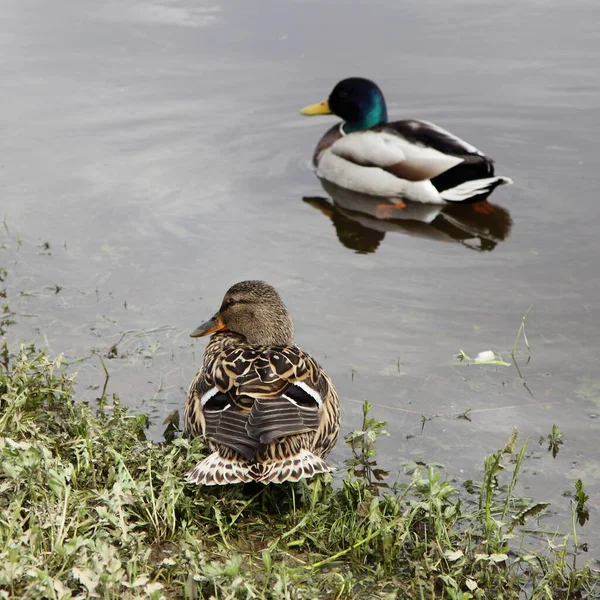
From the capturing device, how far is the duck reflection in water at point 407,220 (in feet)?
26.9

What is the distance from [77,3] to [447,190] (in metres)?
6.54

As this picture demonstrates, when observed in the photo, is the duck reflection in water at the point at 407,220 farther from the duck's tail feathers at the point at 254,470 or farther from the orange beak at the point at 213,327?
the duck's tail feathers at the point at 254,470

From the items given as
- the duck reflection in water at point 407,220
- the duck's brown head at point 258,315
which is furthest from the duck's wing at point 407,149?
the duck's brown head at point 258,315

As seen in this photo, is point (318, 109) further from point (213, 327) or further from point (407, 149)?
point (213, 327)

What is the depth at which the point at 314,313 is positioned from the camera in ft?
22.0

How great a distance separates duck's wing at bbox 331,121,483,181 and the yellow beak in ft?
1.55

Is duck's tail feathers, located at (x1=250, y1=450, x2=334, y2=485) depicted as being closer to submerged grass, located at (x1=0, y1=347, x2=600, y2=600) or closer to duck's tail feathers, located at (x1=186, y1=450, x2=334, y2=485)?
duck's tail feathers, located at (x1=186, y1=450, x2=334, y2=485)

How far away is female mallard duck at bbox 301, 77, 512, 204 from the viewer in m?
8.94

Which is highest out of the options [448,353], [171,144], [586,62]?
[586,62]

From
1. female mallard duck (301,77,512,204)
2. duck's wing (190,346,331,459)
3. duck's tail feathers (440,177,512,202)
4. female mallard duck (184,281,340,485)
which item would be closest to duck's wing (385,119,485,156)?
female mallard duck (301,77,512,204)

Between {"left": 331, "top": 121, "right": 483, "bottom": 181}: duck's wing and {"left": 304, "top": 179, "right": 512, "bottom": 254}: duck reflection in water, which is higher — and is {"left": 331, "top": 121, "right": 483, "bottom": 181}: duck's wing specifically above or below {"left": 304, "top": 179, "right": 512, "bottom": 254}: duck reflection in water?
above

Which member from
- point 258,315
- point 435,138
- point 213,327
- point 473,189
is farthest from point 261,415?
point 435,138

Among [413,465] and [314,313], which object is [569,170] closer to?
[314,313]

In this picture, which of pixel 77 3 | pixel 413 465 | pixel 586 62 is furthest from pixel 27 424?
pixel 77 3
